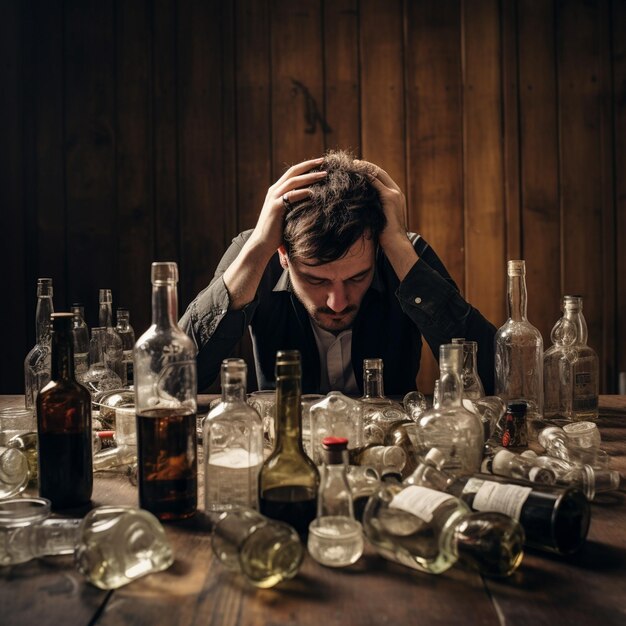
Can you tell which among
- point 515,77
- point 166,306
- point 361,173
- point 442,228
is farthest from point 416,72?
point 166,306

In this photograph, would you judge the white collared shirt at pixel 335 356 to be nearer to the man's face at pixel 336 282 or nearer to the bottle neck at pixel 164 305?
the man's face at pixel 336 282

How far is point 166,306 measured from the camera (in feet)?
2.99

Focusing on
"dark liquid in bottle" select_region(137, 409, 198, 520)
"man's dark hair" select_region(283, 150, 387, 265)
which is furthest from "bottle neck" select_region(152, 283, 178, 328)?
"man's dark hair" select_region(283, 150, 387, 265)

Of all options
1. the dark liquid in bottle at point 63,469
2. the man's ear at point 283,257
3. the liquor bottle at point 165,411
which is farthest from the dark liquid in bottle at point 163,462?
the man's ear at point 283,257

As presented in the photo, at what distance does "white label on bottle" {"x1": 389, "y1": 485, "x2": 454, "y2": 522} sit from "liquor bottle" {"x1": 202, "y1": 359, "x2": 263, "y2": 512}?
197 mm

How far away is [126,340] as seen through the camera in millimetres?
1896

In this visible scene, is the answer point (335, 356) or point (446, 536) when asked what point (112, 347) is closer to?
point (335, 356)

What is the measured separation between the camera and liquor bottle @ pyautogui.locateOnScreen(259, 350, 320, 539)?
2.72 feet

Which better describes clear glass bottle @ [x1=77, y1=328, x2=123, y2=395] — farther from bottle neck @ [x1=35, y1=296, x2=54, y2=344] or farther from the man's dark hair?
the man's dark hair

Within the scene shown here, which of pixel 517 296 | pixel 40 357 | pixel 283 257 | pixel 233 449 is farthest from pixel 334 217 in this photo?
pixel 233 449

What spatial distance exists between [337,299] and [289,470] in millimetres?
973

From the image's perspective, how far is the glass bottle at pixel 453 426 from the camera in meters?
1.00

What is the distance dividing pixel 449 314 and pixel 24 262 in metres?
1.89

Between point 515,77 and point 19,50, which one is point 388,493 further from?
point 19,50
